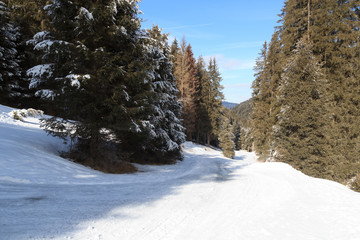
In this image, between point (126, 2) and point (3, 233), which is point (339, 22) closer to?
point (126, 2)

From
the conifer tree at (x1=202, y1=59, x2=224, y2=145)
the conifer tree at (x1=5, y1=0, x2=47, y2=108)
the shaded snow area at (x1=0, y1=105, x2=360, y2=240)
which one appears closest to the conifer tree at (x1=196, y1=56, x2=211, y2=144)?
the conifer tree at (x1=202, y1=59, x2=224, y2=145)

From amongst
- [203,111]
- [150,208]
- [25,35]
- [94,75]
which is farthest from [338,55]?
[25,35]

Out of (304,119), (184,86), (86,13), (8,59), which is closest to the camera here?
(86,13)

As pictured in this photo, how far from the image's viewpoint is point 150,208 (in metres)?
4.61

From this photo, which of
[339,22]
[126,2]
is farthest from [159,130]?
[339,22]

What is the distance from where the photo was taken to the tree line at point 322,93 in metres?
14.5

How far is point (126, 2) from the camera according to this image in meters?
8.91

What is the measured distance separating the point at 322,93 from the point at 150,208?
16465 mm

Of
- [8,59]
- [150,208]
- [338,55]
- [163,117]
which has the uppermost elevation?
[338,55]

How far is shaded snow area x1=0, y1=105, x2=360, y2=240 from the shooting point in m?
3.38

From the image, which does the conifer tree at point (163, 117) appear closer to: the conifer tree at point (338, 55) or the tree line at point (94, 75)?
the tree line at point (94, 75)

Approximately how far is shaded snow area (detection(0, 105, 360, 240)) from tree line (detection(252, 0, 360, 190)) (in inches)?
351

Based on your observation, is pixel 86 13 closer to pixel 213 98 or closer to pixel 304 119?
pixel 304 119

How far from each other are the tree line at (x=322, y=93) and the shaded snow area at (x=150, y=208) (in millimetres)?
8910
